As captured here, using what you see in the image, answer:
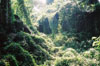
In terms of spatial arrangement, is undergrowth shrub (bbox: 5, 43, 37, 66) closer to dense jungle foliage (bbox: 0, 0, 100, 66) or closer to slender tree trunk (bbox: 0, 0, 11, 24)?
dense jungle foliage (bbox: 0, 0, 100, 66)

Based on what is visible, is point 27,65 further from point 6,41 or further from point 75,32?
point 75,32

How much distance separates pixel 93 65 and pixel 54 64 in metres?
2.21

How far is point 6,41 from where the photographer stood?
22.5 feet

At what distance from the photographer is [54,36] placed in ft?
50.4

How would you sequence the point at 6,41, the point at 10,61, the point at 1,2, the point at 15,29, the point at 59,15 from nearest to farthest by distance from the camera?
the point at 10,61, the point at 6,41, the point at 1,2, the point at 15,29, the point at 59,15

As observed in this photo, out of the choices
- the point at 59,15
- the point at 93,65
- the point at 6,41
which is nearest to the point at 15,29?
the point at 6,41

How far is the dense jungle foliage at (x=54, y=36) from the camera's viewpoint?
609 cm

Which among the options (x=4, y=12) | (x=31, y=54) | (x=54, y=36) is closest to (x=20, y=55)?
(x=31, y=54)

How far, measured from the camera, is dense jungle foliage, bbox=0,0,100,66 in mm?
6086

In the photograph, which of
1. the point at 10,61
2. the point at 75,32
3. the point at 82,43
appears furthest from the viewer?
the point at 75,32

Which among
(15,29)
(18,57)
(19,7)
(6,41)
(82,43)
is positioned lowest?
(82,43)

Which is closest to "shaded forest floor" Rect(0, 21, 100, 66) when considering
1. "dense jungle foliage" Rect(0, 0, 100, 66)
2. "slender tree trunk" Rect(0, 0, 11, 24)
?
"dense jungle foliage" Rect(0, 0, 100, 66)

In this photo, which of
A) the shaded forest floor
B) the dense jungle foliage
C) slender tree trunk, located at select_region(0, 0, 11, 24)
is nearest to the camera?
the shaded forest floor

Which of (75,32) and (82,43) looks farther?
(75,32)
